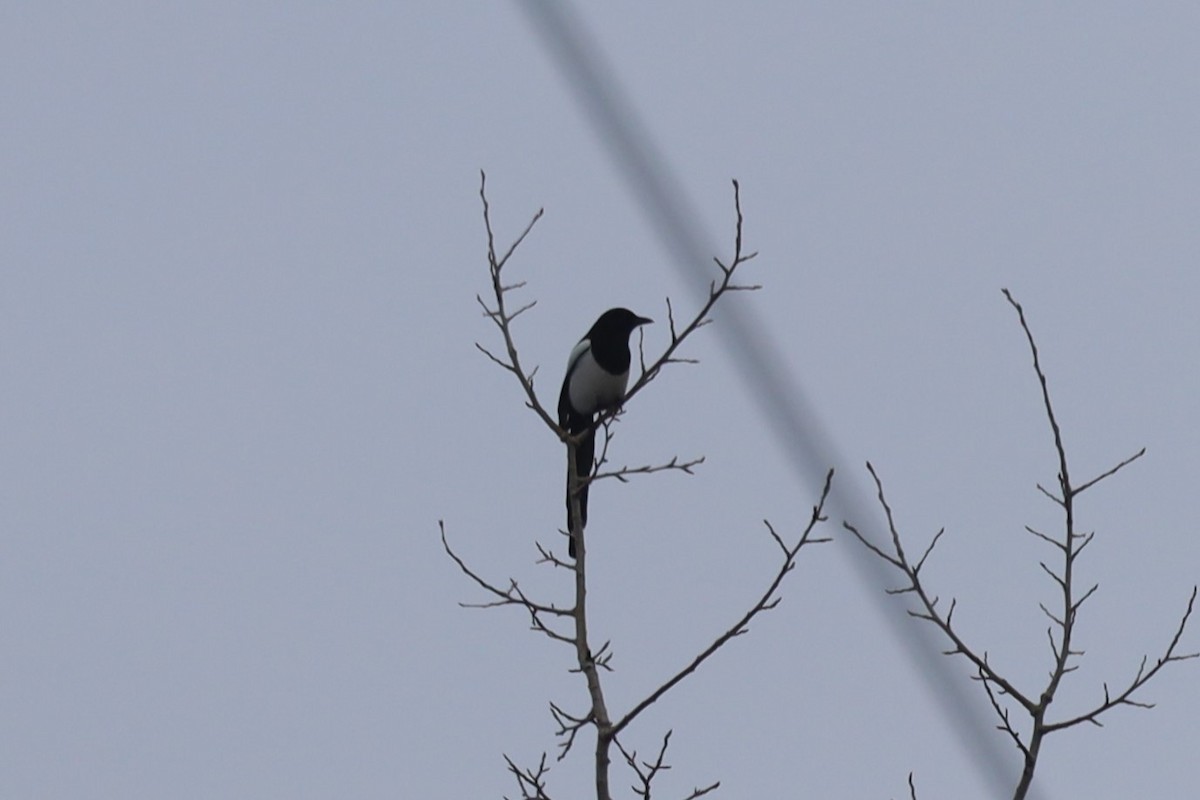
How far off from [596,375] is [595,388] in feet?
0.21

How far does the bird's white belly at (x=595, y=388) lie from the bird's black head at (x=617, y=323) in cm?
18

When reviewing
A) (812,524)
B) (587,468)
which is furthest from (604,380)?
(812,524)

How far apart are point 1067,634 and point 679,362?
1425 mm

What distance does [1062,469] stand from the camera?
11.8ft

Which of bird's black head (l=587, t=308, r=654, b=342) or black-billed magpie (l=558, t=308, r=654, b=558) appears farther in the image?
bird's black head (l=587, t=308, r=654, b=342)

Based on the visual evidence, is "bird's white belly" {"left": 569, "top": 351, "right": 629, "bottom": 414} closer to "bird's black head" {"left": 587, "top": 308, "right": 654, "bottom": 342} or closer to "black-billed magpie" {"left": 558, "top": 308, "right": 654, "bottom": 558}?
"black-billed magpie" {"left": 558, "top": 308, "right": 654, "bottom": 558}

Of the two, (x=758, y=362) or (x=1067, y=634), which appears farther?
(x=1067, y=634)

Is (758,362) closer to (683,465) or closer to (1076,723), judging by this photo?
(1076,723)

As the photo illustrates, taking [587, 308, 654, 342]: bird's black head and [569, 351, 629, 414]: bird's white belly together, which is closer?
[569, 351, 629, 414]: bird's white belly

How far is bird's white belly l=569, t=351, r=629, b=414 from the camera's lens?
24.4 ft

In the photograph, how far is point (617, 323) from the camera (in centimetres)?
771

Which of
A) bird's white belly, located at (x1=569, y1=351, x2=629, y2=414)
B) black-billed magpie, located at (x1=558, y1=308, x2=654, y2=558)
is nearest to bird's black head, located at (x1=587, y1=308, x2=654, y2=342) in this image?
black-billed magpie, located at (x1=558, y1=308, x2=654, y2=558)

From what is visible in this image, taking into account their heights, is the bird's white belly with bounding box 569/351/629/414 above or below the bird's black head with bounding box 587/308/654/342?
below

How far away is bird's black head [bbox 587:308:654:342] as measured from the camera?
7684mm
